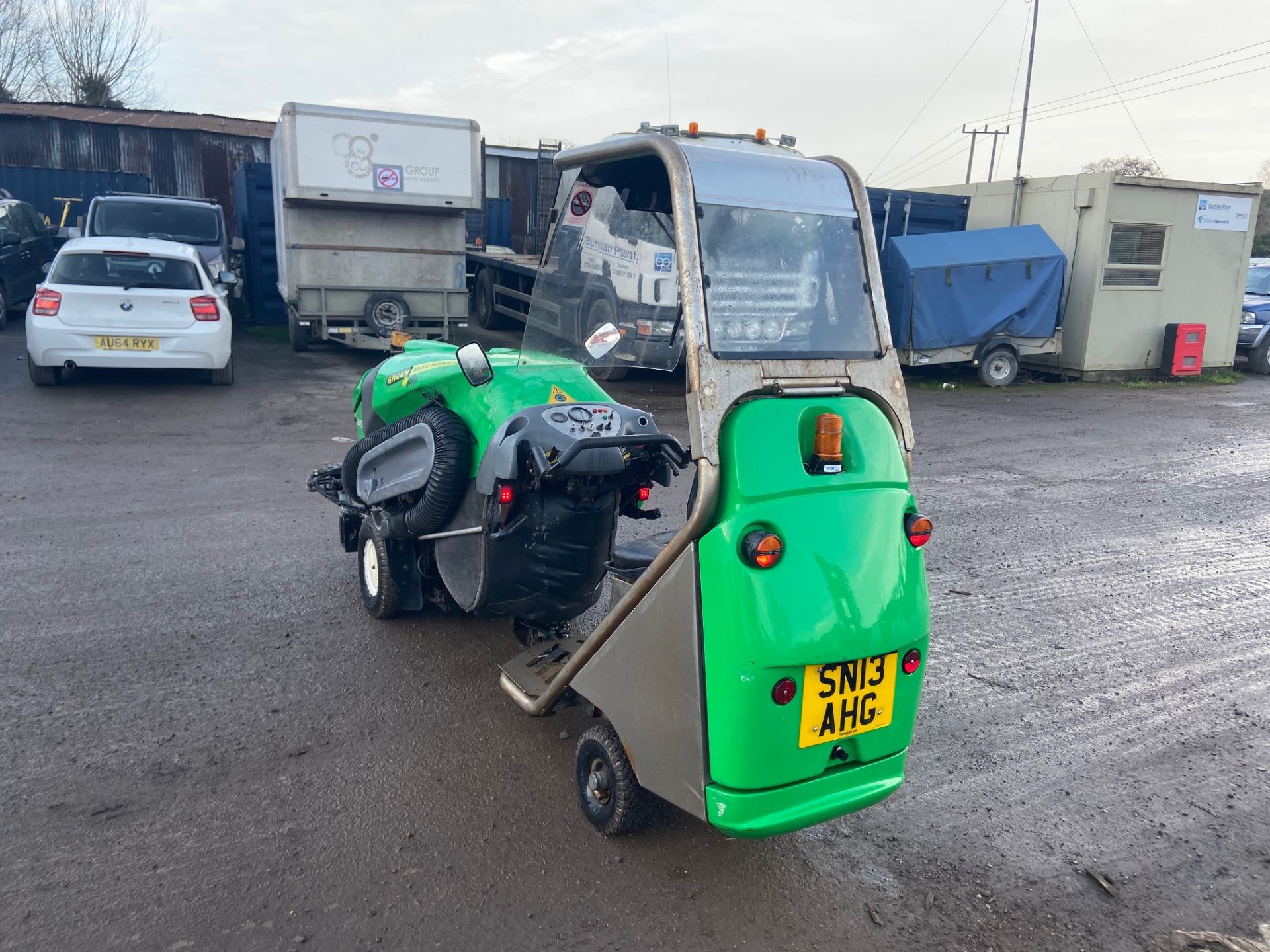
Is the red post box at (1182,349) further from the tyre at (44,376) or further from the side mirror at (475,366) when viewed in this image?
the tyre at (44,376)

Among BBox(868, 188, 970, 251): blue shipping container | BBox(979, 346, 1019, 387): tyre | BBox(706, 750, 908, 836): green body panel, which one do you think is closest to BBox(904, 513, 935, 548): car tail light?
BBox(706, 750, 908, 836): green body panel

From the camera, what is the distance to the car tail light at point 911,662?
281 centimetres

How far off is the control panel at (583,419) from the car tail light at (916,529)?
1258mm

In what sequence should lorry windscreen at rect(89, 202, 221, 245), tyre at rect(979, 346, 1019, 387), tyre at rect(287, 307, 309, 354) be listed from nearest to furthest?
tyre at rect(287, 307, 309, 354) → lorry windscreen at rect(89, 202, 221, 245) → tyre at rect(979, 346, 1019, 387)

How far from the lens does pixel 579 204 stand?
3557 millimetres

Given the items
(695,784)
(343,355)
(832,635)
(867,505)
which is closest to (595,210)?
(867,505)

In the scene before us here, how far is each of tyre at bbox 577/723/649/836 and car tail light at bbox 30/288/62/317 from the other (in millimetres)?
8536

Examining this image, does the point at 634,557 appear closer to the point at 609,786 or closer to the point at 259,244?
the point at 609,786

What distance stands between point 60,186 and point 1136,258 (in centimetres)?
2039

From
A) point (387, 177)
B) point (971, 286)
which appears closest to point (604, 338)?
point (387, 177)

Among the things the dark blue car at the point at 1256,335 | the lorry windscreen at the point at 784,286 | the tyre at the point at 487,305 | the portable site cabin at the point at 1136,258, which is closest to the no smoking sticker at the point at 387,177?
the tyre at the point at 487,305

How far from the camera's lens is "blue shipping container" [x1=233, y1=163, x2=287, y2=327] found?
14547 mm

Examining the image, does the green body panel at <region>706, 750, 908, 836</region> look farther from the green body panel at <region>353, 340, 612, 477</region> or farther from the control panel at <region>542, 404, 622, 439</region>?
the green body panel at <region>353, 340, 612, 477</region>

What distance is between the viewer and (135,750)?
11.6 ft
